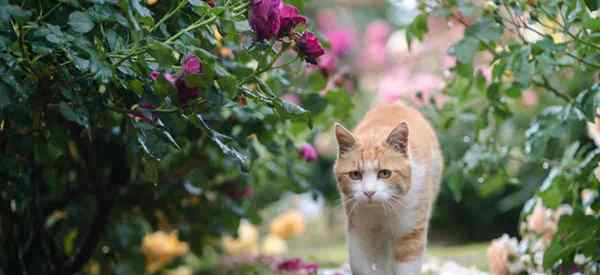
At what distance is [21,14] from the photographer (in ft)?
5.12

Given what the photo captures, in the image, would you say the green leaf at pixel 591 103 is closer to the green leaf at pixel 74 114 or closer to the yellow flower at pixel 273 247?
the green leaf at pixel 74 114

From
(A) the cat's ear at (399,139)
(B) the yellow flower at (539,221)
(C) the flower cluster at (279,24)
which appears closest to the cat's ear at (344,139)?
(A) the cat's ear at (399,139)

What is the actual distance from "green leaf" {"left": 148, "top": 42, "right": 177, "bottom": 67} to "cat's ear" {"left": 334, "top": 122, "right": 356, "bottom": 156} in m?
0.86

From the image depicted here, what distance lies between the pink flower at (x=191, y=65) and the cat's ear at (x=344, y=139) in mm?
748

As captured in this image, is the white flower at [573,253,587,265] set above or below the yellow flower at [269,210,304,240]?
below

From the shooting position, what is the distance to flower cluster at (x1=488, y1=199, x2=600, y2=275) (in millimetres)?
2977

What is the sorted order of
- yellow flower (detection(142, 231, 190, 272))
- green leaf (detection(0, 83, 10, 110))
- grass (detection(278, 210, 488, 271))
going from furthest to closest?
1. grass (detection(278, 210, 488, 271))
2. yellow flower (detection(142, 231, 190, 272))
3. green leaf (detection(0, 83, 10, 110))

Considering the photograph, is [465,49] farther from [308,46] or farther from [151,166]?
[151,166]

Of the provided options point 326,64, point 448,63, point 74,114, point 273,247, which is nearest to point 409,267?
point 326,64

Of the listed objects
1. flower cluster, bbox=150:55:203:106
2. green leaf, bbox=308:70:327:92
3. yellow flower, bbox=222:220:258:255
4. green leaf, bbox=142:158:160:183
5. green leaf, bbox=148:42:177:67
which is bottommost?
green leaf, bbox=142:158:160:183

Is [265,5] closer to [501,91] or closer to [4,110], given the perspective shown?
[4,110]

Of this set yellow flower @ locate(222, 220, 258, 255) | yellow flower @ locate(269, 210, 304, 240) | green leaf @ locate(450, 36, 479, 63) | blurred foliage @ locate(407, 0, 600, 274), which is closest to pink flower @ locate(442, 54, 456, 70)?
blurred foliage @ locate(407, 0, 600, 274)

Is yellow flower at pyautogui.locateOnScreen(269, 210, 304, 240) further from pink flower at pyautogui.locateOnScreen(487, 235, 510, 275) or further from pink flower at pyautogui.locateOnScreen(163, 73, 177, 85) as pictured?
pink flower at pyautogui.locateOnScreen(163, 73, 177, 85)

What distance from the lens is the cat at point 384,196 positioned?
2.37m
